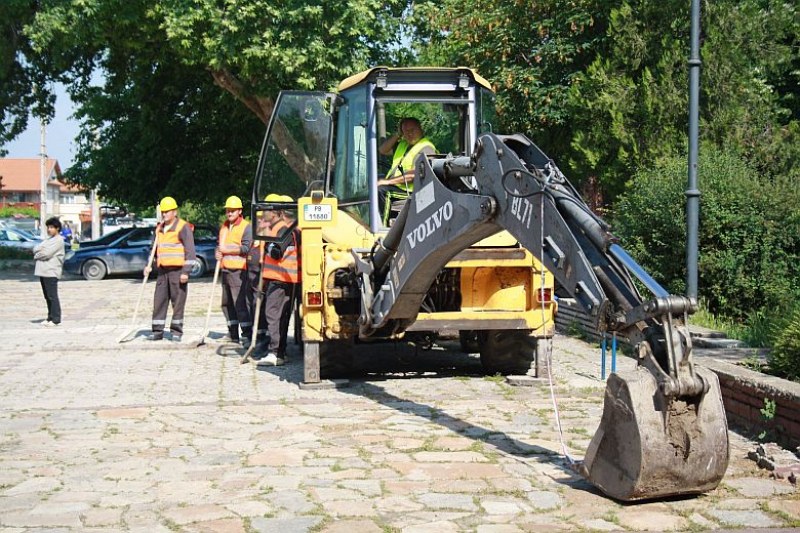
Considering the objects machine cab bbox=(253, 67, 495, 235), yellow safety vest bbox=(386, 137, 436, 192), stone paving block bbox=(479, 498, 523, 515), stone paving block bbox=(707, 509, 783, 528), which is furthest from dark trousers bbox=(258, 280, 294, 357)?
stone paving block bbox=(707, 509, 783, 528)

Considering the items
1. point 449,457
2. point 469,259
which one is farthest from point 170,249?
point 449,457

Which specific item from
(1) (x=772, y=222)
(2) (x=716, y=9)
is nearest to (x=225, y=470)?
(1) (x=772, y=222)

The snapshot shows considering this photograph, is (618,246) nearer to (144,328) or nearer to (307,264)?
(307,264)

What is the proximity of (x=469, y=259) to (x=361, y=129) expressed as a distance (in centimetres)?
190

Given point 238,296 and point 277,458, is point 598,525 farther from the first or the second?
point 238,296

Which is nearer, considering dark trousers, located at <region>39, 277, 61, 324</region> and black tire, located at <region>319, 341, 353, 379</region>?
black tire, located at <region>319, 341, 353, 379</region>

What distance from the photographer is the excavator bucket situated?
5.45 metres

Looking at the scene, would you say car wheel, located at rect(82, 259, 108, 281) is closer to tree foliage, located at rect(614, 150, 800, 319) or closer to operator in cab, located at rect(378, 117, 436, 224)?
tree foliage, located at rect(614, 150, 800, 319)

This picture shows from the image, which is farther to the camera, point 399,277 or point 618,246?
point 399,277

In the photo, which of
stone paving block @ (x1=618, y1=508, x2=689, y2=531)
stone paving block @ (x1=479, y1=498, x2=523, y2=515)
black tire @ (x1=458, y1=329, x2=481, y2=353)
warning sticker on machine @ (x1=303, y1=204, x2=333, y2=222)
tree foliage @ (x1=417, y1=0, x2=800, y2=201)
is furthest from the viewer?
tree foliage @ (x1=417, y1=0, x2=800, y2=201)

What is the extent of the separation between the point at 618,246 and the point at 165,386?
18.6 ft

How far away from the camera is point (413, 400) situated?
900 centimetres

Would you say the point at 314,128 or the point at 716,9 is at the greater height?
the point at 716,9

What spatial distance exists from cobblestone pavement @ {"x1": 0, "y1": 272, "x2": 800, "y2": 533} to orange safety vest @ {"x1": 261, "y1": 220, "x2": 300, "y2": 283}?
1.01m
